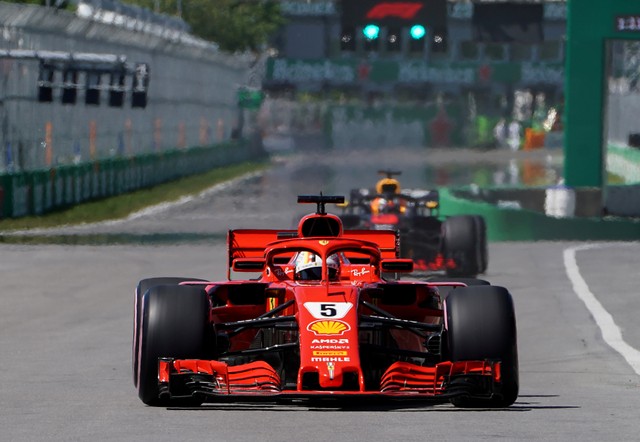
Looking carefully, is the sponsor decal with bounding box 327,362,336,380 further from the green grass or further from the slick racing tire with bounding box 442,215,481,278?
the green grass

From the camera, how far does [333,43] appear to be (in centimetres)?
11212

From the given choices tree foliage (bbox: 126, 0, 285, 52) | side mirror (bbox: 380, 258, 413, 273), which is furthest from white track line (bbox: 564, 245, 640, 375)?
tree foliage (bbox: 126, 0, 285, 52)

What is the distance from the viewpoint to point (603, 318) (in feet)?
63.7

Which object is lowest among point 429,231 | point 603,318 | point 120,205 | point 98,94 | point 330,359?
point 120,205

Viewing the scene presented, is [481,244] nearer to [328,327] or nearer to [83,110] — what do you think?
[328,327]

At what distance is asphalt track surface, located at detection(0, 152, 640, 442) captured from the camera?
10.3 m

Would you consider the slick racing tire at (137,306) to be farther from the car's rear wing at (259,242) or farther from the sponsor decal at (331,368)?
the car's rear wing at (259,242)

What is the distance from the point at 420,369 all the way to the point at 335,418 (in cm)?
73

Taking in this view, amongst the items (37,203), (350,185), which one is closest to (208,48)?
(350,185)

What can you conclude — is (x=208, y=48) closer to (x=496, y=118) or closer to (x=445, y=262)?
(x=496, y=118)

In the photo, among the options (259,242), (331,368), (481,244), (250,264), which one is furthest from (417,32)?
(331,368)

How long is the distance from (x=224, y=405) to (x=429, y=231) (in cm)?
1335

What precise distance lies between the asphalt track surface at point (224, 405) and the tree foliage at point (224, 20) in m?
59.3

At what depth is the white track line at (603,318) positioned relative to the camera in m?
15.8
